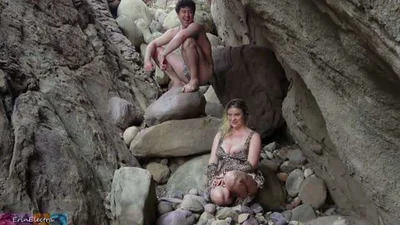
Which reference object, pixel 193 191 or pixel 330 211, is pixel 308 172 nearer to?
pixel 330 211

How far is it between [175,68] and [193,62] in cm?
26

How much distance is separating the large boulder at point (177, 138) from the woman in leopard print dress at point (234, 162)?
1.41 feet

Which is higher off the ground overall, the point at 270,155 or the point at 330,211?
the point at 330,211

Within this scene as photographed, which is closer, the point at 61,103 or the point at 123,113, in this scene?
the point at 61,103

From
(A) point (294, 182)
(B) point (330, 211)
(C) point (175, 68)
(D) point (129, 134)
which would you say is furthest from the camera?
(C) point (175, 68)

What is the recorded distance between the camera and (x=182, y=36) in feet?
12.9

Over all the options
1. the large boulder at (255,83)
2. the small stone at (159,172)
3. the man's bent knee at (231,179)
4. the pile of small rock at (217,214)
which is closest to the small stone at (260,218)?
the pile of small rock at (217,214)

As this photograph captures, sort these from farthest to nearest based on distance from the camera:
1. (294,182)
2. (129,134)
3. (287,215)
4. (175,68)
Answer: (175,68)
(129,134)
(294,182)
(287,215)

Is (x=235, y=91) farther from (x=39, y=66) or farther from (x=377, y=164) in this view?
(x=377, y=164)

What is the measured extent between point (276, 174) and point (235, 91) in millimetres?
1026

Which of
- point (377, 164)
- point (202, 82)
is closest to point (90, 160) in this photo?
point (202, 82)

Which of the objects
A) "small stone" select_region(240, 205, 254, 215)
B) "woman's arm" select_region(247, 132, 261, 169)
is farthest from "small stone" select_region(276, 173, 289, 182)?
"small stone" select_region(240, 205, 254, 215)

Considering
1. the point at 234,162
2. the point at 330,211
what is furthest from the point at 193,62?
the point at 330,211

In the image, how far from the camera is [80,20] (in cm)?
493
